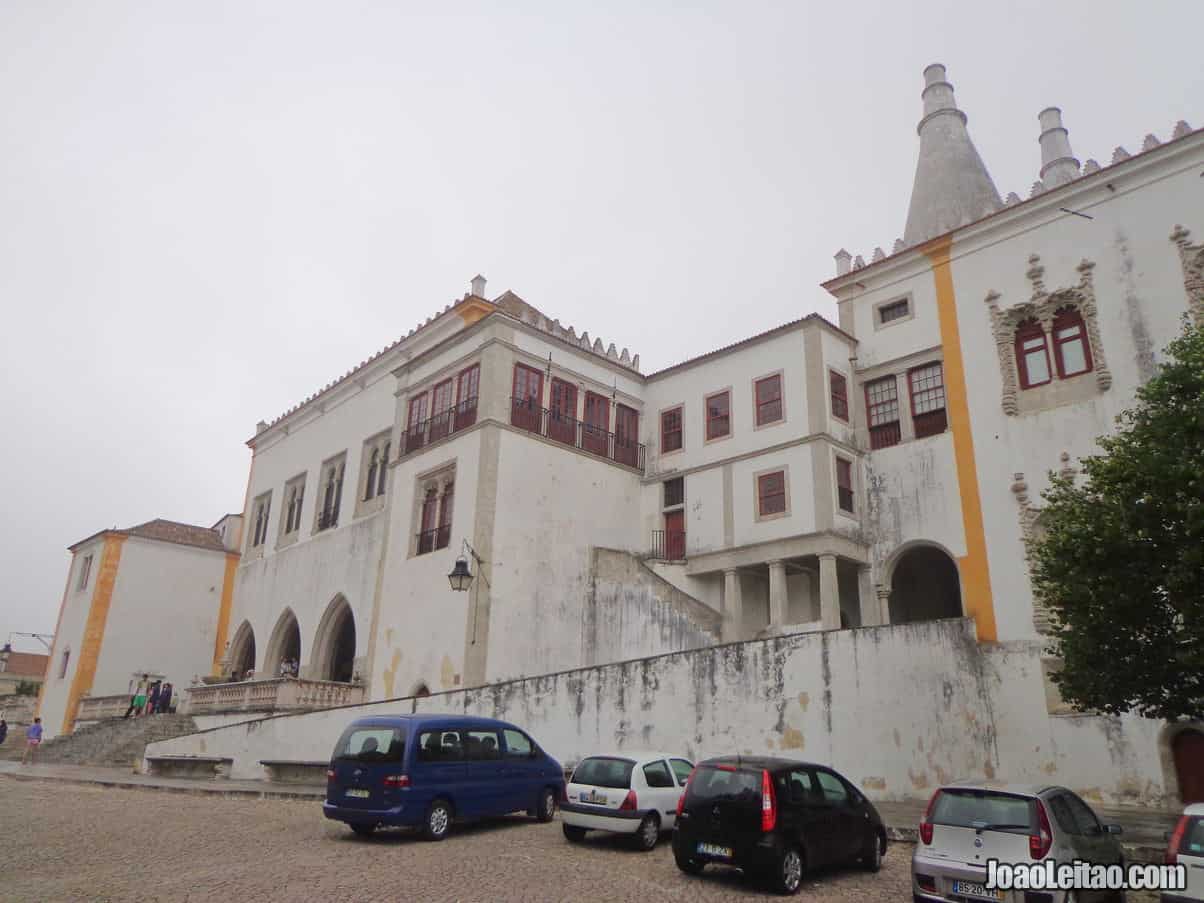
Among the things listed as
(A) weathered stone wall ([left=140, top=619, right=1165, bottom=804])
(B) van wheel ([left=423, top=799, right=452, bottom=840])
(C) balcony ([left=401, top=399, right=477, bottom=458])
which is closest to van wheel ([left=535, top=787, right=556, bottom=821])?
(B) van wheel ([left=423, top=799, right=452, bottom=840])

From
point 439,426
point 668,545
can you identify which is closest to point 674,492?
point 668,545

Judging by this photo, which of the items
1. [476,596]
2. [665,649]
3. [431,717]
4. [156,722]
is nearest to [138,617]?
[156,722]

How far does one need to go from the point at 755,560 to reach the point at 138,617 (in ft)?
91.1

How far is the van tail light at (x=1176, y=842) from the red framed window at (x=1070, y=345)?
1584cm

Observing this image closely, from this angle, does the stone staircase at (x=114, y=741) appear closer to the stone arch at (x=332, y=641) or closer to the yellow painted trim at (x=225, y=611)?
the stone arch at (x=332, y=641)

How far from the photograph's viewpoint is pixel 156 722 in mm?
27719

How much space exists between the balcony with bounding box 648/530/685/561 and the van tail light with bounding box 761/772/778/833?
17415 mm

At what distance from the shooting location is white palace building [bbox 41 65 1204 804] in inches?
672

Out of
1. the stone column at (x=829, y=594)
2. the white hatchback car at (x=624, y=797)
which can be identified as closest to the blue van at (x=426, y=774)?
the white hatchback car at (x=624, y=797)

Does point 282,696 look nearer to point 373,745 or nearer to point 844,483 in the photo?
point 373,745

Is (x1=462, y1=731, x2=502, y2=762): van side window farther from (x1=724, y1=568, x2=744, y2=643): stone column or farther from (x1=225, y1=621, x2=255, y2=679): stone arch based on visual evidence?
(x1=225, y1=621, x2=255, y2=679): stone arch

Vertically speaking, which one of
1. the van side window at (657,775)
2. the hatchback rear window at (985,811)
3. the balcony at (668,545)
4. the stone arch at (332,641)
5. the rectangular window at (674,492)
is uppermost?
the rectangular window at (674,492)

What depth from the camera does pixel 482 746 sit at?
40.3 feet

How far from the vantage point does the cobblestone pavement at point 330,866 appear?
26.5ft
